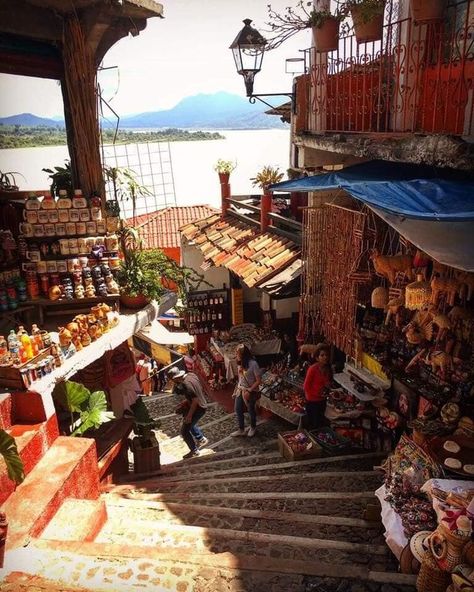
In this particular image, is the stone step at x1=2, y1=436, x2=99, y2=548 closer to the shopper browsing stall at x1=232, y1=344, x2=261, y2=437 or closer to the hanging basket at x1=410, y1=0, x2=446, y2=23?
the shopper browsing stall at x1=232, y1=344, x2=261, y2=437

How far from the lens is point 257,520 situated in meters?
5.51

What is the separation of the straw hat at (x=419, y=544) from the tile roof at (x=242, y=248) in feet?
17.5

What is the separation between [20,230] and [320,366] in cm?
548

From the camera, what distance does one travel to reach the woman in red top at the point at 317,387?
7688 millimetres

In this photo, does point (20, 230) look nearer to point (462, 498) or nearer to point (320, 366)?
point (320, 366)

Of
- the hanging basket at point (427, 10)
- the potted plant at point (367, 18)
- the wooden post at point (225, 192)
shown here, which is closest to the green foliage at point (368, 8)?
the potted plant at point (367, 18)

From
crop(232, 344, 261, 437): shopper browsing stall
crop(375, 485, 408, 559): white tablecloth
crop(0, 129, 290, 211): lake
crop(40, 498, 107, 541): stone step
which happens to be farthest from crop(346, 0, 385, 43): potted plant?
crop(0, 129, 290, 211): lake

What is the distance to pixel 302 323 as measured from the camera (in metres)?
8.51

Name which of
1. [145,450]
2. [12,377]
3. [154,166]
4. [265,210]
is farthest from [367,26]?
[154,166]

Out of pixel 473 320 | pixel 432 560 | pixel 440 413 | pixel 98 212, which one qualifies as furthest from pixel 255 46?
pixel 432 560

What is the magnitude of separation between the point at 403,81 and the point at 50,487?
6.74 m

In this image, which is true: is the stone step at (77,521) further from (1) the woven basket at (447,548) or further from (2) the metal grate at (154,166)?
(2) the metal grate at (154,166)

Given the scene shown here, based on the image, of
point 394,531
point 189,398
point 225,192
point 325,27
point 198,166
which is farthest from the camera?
point 198,166

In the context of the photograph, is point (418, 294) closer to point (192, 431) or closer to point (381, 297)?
point (381, 297)
